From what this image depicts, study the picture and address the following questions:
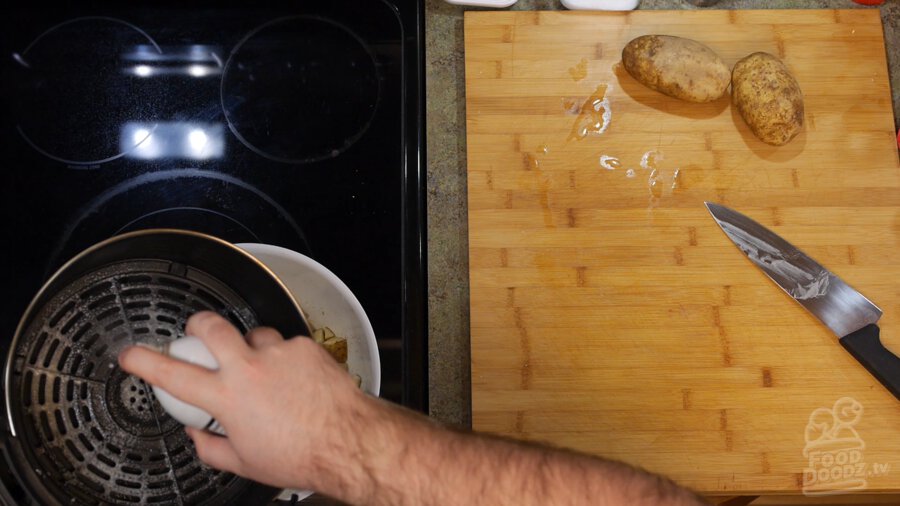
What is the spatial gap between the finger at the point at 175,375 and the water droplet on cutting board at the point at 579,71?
72 cm

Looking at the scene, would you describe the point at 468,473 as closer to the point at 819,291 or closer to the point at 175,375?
the point at 175,375

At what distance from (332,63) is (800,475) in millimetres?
899

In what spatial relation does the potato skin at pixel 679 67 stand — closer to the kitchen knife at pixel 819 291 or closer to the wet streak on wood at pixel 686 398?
the kitchen knife at pixel 819 291

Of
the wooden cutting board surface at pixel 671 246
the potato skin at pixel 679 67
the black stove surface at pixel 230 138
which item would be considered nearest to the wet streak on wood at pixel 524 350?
the wooden cutting board surface at pixel 671 246

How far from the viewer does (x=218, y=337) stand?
0.64 m

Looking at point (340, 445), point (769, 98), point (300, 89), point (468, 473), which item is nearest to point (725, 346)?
point (769, 98)

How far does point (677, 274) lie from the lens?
1.04 metres

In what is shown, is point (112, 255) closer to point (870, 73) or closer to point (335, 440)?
point (335, 440)

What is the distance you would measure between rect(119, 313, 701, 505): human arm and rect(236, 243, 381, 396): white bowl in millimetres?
205

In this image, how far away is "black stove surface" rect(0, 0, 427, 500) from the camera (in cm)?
96

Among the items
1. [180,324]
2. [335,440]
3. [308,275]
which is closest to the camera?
[335,440]

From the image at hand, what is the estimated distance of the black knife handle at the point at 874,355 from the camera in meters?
0.99

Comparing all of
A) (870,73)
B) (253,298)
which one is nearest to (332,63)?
(253,298)

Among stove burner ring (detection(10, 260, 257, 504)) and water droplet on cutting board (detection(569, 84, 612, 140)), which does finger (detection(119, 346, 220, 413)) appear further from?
water droplet on cutting board (detection(569, 84, 612, 140))
